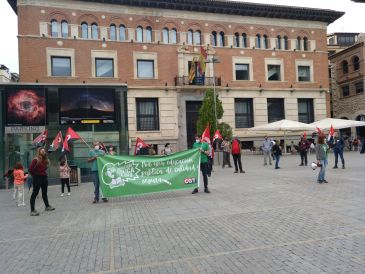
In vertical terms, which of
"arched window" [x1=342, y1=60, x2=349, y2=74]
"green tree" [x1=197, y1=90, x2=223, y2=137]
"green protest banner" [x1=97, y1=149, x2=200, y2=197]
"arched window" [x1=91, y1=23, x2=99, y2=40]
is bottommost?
"green protest banner" [x1=97, y1=149, x2=200, y2=197]

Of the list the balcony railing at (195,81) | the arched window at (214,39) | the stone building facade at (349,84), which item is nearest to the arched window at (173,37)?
the balcony railing at (195,81)

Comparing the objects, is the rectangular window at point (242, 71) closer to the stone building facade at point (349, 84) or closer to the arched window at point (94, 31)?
the arched window at point (94, 31)

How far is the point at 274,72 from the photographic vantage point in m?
36.5

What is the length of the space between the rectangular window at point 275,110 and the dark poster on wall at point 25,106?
84.1ft

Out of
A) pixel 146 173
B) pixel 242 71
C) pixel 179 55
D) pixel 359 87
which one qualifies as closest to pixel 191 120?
pixel 179 55

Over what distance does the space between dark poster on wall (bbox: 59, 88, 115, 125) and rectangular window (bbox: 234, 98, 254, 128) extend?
66.4ft

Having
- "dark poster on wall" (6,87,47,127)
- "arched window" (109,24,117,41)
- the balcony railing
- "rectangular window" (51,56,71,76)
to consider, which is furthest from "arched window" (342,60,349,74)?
"dark poster on wall" (6,87,47,127)

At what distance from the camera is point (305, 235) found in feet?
19.5

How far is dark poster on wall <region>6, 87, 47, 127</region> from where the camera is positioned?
16094 millimetres

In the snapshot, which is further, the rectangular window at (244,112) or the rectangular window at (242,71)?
the rectangular window at (244,112)

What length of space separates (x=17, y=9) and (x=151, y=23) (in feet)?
38.5

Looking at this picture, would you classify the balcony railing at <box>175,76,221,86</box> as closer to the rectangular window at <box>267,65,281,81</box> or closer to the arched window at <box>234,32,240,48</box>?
the arched window at <box>234,32,240,48</box>

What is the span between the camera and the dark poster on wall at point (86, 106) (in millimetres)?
16734

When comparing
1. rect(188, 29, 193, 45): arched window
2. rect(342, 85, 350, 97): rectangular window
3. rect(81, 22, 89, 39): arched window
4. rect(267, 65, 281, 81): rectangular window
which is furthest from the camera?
rect(342, 85, 350, 97): rectangular window
